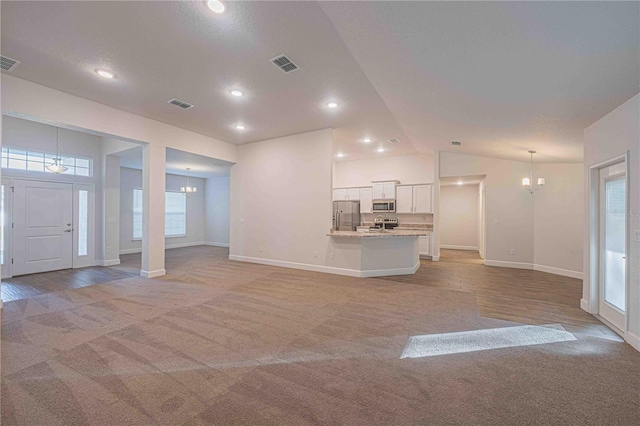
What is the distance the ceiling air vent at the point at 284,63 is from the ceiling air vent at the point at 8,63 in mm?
3307

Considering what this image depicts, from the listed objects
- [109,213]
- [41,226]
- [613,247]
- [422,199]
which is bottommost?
[613,247]

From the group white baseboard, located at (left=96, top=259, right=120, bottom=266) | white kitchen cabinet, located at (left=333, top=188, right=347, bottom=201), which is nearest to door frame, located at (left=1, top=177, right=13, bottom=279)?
white baseboard, located at (left=96, top=259, right=120, bottom=266)

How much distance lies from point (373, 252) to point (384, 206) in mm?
3241

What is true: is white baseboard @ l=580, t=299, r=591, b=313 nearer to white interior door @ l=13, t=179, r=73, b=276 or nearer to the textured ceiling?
the textured ceiling

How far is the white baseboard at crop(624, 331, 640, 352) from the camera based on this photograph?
2772 mm

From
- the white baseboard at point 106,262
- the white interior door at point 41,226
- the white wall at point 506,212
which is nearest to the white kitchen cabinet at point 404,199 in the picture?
Answer: the white wall at point 506,212

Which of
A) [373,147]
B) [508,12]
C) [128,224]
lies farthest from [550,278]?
[128,224]

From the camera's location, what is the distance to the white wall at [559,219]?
20.3ft

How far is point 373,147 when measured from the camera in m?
7.80

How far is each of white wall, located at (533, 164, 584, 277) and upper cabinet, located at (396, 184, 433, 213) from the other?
2607 mm

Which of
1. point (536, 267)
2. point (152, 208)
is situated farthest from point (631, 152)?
point (152, 208)

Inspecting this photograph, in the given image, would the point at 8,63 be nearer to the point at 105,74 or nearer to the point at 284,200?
the point at 105,74

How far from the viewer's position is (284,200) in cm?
669

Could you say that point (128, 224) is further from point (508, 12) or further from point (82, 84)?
point (508, 12)
